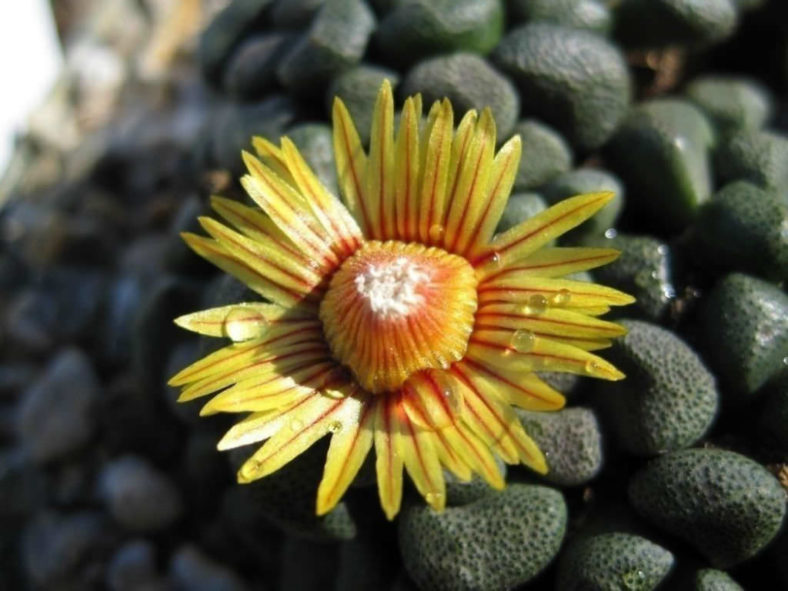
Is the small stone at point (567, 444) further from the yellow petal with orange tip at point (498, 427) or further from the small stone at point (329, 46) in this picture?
the small stone at point (329, 46)

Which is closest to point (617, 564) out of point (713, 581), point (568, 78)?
point (713, 581)

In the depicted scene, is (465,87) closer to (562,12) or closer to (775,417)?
(562,12)

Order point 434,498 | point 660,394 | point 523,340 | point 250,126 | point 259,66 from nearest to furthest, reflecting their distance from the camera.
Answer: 1. point 434,498
2. point 523,340
3. point 660,394
4. point 250,126
5. point 259,66

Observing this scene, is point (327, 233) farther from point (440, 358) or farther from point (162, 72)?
point (162, 72)

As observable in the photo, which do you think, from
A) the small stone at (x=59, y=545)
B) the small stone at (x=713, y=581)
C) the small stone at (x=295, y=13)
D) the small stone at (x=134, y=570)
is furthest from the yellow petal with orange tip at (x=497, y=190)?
the small stone at (x=59, y=545)

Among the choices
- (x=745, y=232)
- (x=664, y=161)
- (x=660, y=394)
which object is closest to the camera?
(x=660, y=394)

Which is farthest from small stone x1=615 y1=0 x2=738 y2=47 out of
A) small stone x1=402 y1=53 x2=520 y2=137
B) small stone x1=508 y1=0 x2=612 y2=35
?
small stone x1=402 y1=53 x2=520 y2=137

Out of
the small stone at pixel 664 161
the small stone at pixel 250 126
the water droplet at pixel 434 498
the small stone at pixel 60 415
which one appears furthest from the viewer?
the small stone at pixel 60 415
